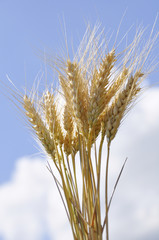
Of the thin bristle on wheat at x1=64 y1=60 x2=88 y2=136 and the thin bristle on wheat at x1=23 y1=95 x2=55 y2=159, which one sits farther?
the thin bristle on wheat at x1=23 y1=95 x2=55 y2=159

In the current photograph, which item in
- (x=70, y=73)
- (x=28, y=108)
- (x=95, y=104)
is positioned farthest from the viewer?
(x=28, y=108)

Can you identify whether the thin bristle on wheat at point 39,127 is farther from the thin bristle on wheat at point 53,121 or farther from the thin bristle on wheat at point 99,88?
the thin bristle on wheat at point 99,88

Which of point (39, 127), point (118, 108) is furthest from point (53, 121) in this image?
point (118, 108)

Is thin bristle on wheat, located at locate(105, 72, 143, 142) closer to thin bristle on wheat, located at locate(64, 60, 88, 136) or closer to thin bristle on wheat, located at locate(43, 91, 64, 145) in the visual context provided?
thin bristle on wheat, located at locate(64, 60, 88, 136)

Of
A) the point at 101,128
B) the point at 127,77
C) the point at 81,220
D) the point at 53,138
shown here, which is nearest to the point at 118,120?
the point at 101,128

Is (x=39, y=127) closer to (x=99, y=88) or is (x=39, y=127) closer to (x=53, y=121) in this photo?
(x=53, y=121)

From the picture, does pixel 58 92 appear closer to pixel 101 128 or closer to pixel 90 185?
pixel 101 128

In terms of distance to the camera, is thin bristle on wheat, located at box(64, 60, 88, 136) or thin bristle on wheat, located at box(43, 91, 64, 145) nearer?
thin bristle on wheat, located at box(64, 60, 88, 136)

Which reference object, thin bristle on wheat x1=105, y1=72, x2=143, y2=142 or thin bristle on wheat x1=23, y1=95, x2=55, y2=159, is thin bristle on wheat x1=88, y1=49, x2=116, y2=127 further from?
thin bristle on wheat x1=23, y1=95, x2=55, y2=159

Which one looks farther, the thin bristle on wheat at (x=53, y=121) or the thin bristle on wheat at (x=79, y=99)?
the thin bristle on wheat at (x=53, y=121)

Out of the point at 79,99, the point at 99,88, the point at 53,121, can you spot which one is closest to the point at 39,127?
the point at 53,121

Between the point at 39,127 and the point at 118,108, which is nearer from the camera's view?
the point at 118,108
